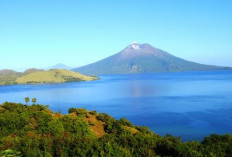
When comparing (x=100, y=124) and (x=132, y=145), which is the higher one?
(x=132, y=145)

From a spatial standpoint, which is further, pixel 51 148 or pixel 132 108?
pixel 132 108

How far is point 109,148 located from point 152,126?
50.3 m

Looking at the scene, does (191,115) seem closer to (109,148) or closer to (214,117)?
(214,117)

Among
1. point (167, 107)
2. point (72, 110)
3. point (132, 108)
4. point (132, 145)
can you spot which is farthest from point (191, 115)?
point (132, 145)

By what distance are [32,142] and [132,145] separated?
788 centimetres

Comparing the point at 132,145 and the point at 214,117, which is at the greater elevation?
the point at 132,145

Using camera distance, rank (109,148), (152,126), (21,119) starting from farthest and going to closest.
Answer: (152,126) < (21,119) < (109,148)

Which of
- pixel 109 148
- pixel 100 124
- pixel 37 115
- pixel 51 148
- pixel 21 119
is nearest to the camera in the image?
pixel 109 148

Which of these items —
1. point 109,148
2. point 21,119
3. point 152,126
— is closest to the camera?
point 109,148

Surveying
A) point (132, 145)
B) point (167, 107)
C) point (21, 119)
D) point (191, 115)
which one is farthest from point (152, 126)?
point (132, 145)

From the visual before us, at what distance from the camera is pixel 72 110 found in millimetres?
49406

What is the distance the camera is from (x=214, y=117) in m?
72.3

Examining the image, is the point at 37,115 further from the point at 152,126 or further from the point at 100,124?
the point at 152,126

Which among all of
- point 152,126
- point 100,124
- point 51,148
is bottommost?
point 152,126
